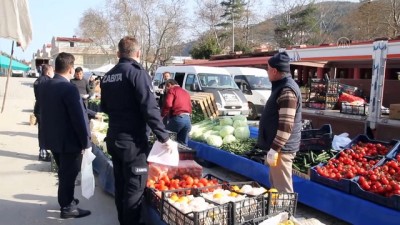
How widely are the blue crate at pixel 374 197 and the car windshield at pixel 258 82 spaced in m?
11.2

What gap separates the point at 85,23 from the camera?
48.0 metres

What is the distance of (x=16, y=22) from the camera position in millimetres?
5664

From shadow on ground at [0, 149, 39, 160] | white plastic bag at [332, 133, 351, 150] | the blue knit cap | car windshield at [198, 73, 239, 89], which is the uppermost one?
the blue knit cap

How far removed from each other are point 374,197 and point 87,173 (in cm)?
317

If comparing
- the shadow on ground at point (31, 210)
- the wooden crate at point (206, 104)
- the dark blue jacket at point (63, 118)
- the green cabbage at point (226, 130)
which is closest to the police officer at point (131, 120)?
the dark blue jacket at point (63, 118)

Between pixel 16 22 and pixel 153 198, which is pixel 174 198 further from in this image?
pixel 16 22

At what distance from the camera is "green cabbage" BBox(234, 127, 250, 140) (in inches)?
299

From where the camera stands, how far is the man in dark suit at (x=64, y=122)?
4.34m

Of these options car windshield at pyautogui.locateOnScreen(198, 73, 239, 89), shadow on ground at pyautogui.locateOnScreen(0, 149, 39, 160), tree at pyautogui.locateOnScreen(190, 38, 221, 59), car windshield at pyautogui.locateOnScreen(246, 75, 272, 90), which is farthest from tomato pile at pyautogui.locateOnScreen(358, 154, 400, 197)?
tree at pyautogui.locateOnScreen(190, 38, 221, 59)

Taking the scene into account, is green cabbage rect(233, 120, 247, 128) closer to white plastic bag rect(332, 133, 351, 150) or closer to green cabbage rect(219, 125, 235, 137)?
green cabbage rect(219, 125, 235, 137)

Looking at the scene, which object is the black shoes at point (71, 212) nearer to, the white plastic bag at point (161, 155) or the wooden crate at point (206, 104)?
the white plastic bag at point (161, 155)

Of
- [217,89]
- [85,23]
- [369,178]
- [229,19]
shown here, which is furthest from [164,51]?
[369,178]

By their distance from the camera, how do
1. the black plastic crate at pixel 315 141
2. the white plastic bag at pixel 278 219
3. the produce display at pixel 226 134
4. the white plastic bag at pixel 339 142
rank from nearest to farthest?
the white plastic bag at pixel 278 219, the black plastic crate at pixel 315 141, the white plastic bag at pixel 339 142, the produce display at pixel 226 134

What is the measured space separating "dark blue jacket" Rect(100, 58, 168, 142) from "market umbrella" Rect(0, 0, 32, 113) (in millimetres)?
2661
